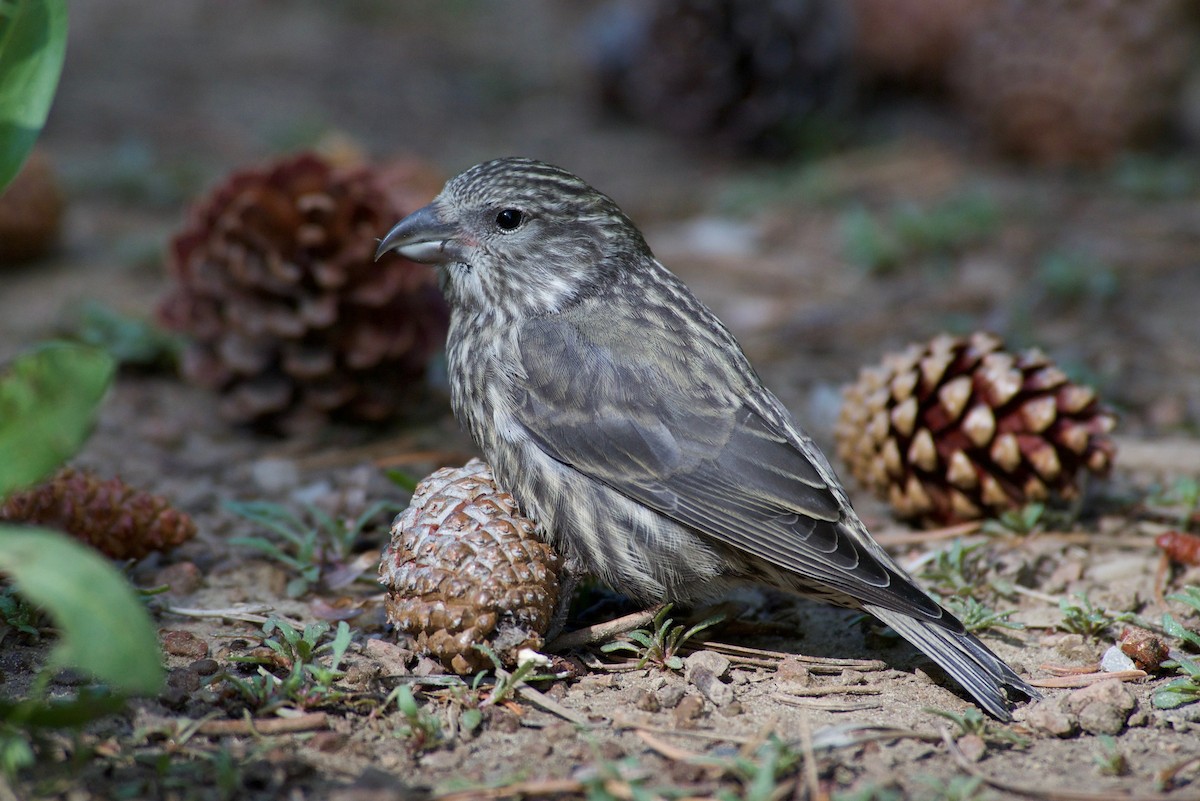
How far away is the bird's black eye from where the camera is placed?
3.63 metres

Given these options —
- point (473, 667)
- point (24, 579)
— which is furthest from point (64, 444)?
point (473, 667)

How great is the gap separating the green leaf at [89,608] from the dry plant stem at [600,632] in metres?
1.36

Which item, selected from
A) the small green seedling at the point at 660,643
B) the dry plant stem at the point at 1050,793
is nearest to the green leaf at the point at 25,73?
the small green seedling at the point at 660,643

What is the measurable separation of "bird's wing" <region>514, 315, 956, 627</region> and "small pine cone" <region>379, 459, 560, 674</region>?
1.16 feet

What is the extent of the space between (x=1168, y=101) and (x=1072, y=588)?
466cm

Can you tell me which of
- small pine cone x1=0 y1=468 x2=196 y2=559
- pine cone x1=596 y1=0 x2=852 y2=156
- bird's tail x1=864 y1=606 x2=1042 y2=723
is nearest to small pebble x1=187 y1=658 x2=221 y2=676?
small pine cone x1=0 y1=468 x2=196 y2=559

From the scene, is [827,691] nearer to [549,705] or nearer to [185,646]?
[549,705]

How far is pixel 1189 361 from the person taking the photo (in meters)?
4.75

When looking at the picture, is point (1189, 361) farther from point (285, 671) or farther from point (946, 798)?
point (285, 671)

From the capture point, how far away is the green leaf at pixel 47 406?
7.07 feet

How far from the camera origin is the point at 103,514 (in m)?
3.22

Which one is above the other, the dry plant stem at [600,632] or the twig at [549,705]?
the dry plant stem at [600,632]

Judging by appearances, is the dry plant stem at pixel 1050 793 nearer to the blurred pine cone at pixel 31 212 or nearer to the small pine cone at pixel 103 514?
the small pine cone at pixel 103 514

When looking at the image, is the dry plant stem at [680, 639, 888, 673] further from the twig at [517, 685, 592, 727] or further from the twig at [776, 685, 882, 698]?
the twig at [517, 685, 592, 727]
